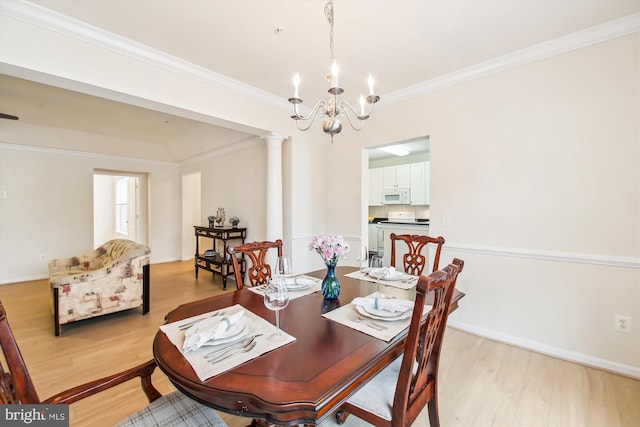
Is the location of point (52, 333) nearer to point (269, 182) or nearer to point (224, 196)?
point (269, 182)

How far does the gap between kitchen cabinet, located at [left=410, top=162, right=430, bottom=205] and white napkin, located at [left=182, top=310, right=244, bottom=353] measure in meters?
5.03

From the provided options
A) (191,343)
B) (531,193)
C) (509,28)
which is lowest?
(191,343)

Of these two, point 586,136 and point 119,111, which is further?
point 119,111

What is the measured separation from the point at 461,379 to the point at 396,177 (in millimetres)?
4552

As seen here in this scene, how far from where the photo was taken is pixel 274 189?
3.58 metres

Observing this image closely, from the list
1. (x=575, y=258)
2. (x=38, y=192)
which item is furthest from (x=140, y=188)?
(x=575, y=258)

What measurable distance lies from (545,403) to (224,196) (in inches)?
196

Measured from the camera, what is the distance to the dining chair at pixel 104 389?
819 millimetres

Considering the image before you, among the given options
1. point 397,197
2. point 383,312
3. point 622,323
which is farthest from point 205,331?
A: point 397,197

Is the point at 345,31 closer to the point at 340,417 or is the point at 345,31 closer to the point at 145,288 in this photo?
the point at 340,417

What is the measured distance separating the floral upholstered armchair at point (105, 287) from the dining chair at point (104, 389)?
6.81ft

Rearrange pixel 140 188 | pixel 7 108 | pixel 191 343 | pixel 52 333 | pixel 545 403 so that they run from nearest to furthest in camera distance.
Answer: pixel 191 343, pixel 545 403, pixel 52 333, pixel 7 108, pixel 140 188

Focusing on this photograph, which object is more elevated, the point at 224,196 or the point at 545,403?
the point at 224,196

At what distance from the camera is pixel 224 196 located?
5.16 m
